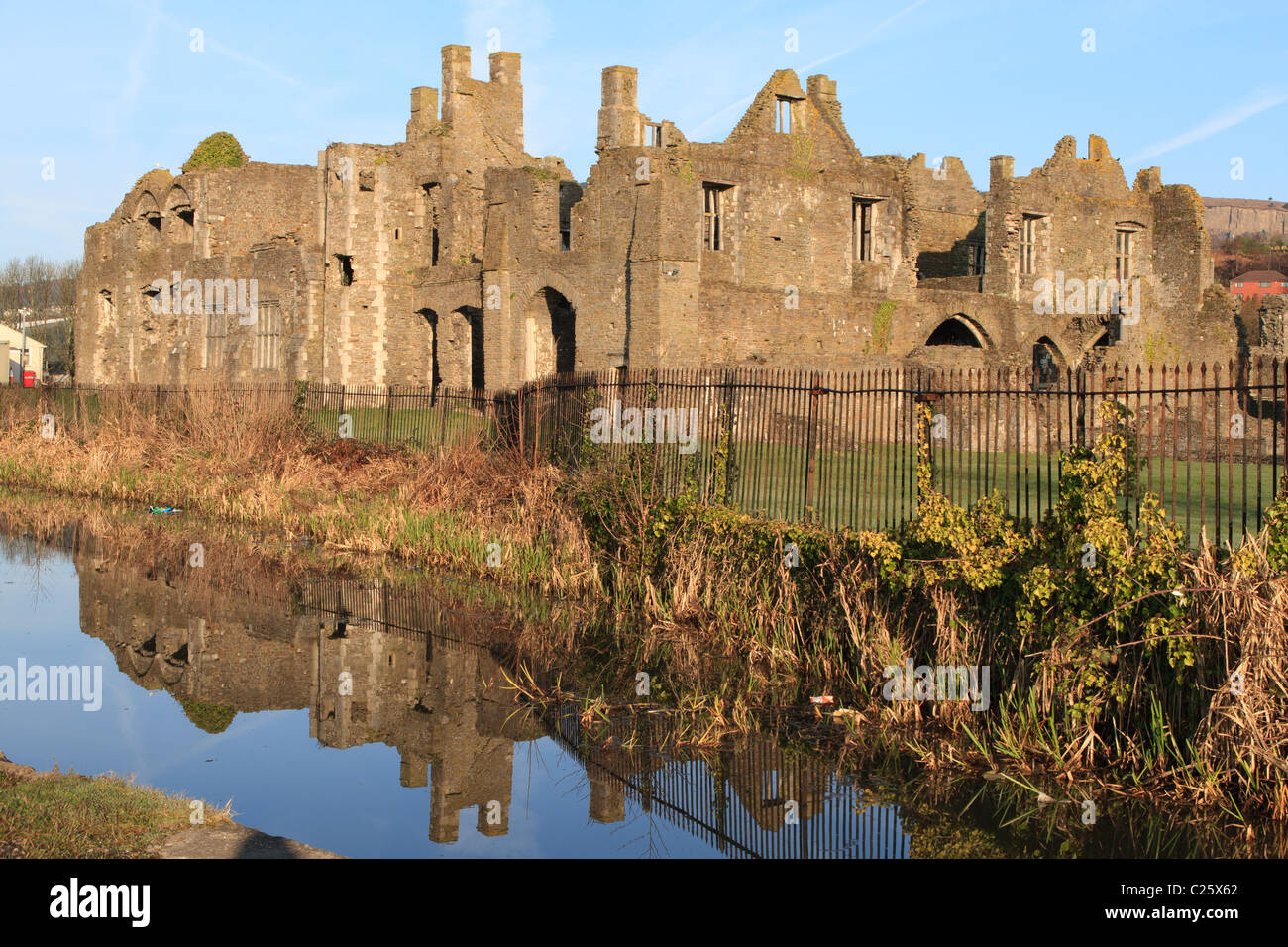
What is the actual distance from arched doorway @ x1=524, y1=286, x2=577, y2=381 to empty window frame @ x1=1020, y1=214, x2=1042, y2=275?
14764 millimetres

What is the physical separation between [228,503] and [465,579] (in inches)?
284

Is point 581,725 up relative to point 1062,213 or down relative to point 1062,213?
down

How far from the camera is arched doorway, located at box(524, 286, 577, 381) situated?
35656 millimetres

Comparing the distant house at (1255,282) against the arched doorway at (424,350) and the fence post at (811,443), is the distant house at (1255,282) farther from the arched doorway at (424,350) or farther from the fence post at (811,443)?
the fence post at (811,443)

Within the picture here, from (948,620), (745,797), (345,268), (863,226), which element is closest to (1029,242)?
(863,226)

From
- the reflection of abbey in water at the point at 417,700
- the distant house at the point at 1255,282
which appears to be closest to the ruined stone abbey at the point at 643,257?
the reflection of abbey in water at the point at 417,700

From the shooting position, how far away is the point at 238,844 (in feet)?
21.4

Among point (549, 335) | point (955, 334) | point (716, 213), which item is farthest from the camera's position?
point (955, 334)

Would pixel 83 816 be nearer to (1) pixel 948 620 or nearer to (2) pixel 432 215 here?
(1) pixel 948 620

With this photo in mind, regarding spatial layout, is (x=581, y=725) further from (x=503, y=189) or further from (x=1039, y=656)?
(x=503, y=189)

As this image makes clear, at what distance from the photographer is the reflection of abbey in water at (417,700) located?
761 cm

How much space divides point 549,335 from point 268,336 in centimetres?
1200

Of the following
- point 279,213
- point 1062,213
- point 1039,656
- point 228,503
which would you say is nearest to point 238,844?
point 1039,656

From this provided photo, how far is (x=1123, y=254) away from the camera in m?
41.8
